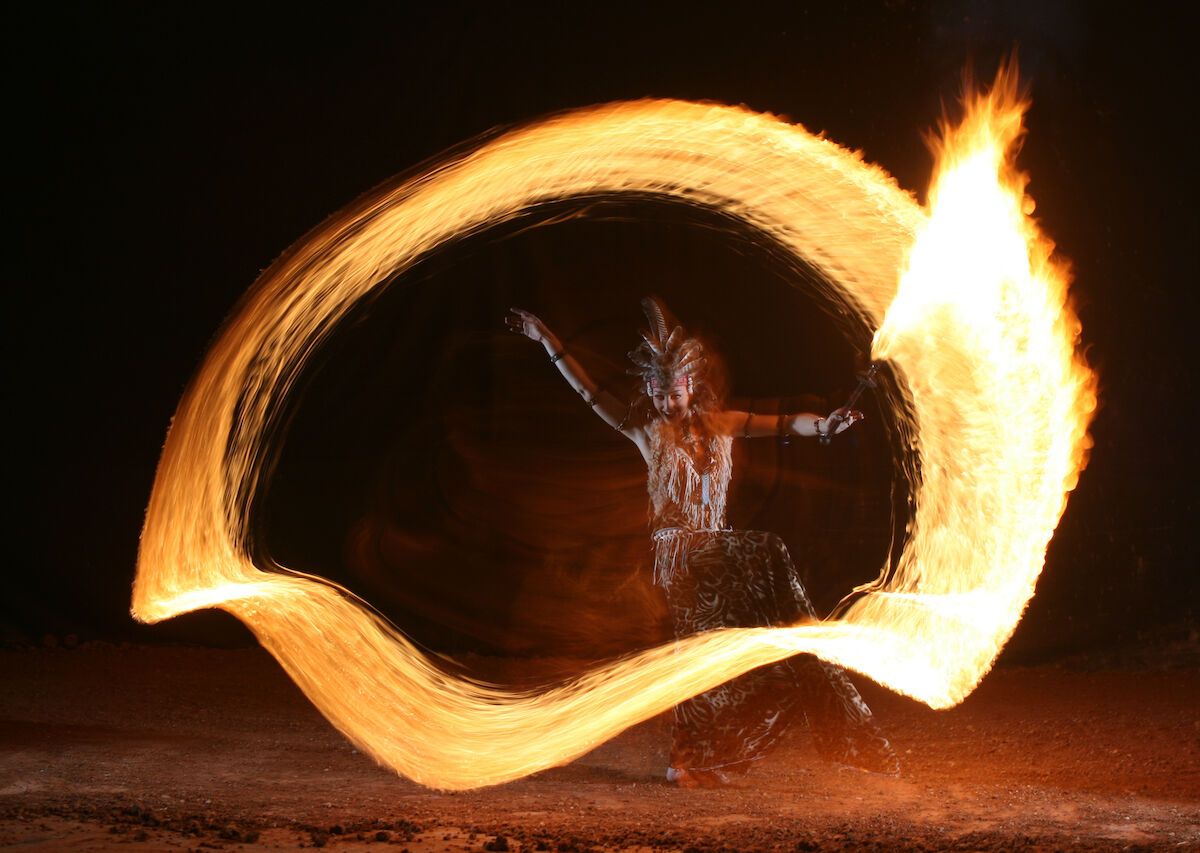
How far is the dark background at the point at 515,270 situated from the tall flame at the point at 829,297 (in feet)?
2.70

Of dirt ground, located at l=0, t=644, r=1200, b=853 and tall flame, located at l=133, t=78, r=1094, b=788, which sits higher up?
tall flame, located at l=133, t=78, r=1094, b=788

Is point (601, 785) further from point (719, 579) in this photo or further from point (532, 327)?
point (532, 327)

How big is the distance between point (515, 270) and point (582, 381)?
226 centimetres

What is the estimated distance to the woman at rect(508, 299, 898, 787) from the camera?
16.5 ft

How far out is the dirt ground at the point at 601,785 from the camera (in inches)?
152

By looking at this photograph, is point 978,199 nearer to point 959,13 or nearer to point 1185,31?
point 959,13

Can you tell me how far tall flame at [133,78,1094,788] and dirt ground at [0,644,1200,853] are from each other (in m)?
0.39

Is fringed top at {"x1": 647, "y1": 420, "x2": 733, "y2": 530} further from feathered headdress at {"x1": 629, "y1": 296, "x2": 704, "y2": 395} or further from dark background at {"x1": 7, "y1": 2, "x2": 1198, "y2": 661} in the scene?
dark background at {"x1": 7, "y1": 2, "x2": 1198, "y2": 661}

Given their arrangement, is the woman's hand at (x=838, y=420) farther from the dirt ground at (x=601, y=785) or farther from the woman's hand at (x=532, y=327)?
the dirt ground at (x=601, y=785)

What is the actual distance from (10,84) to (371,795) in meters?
5.34

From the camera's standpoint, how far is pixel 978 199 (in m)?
5.43

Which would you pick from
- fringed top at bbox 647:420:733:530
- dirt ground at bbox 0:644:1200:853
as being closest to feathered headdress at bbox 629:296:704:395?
fringed top at bbox 647:420:733:530

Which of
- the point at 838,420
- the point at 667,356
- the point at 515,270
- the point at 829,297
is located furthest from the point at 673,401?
the point at 515,270

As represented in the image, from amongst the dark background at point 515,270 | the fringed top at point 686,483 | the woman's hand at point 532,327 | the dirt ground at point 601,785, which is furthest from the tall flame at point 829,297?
the woman's hand at point 532,327
